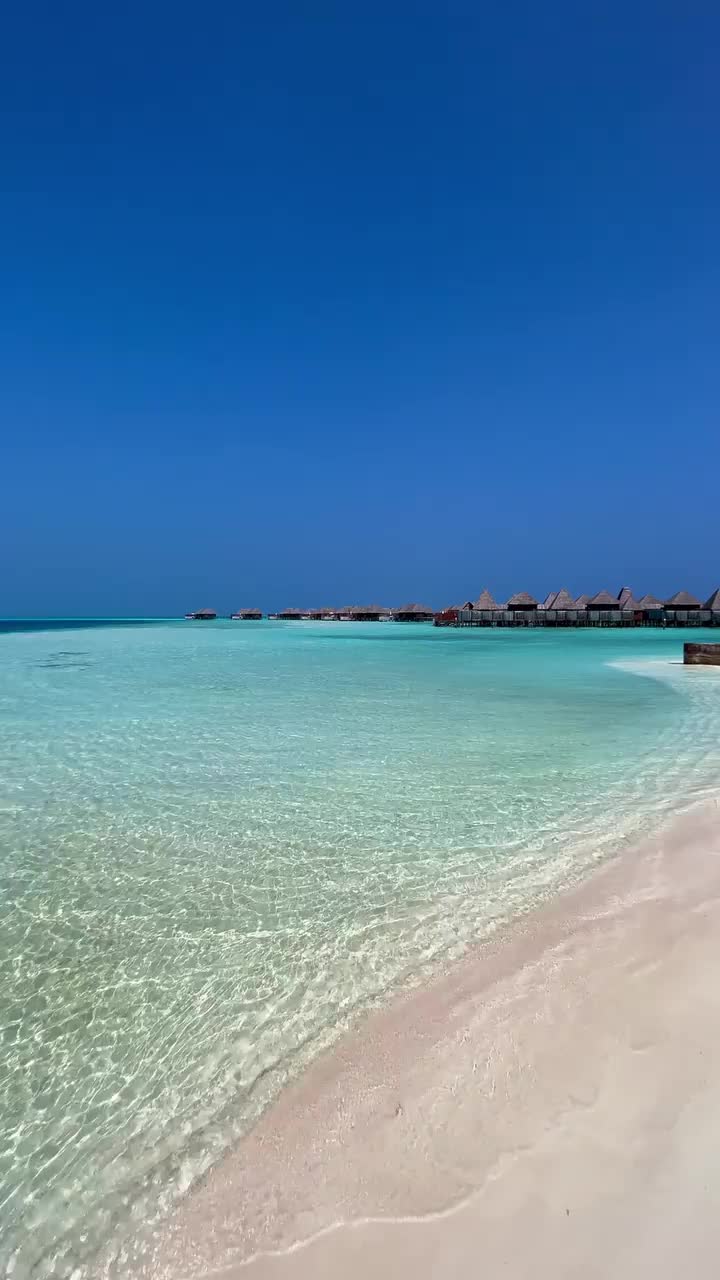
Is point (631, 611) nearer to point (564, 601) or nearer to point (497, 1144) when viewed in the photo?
point (564, 601)

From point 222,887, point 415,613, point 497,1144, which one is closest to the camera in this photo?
point 497,1144

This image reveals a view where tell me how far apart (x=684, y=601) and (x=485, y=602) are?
1659cm

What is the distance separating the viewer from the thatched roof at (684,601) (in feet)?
167

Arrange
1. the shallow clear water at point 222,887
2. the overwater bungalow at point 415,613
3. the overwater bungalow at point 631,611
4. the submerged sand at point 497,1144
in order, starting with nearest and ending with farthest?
the submerged sand at point 497,1144 → the shallow clear water at point 222,887 → the overwater bungalow at point 631,611 → the overwater bungalow at point 415,613

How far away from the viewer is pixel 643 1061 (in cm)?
199

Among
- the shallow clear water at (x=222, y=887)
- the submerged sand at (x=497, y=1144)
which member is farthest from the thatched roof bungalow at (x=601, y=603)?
the submerged sand at (x=497, y=1144)

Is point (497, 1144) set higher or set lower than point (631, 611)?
lower

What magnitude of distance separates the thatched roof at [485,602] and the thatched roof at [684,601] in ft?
48.9

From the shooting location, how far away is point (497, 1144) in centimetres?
174

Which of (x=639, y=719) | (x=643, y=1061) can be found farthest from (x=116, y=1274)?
(x=639, y=719)

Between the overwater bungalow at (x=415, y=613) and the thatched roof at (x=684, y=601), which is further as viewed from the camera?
the overwater bungalow at (x=415, y=613)

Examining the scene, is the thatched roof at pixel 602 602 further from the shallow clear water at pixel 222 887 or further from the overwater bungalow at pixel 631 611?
the shallow clear water at pixel 222 887

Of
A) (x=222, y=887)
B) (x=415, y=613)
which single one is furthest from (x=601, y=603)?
(x=222, y=887)

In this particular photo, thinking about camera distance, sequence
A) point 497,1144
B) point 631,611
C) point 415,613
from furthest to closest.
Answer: point 415,613 → point 631,611 → point 497,1144
